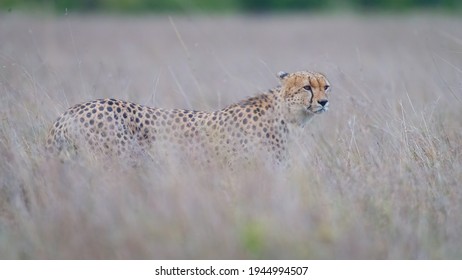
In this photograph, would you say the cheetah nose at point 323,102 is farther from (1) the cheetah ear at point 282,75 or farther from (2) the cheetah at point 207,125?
(1) the cheetah ear at point 282,75

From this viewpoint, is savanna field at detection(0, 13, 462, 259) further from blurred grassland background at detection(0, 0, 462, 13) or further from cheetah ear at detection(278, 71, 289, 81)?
blurred grassland background at detection(0, 0, 462, 13)

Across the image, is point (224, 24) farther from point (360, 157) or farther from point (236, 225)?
point (236, 225)

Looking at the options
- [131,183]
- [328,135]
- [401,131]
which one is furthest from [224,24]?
[131,183]

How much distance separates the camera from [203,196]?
13.4ft

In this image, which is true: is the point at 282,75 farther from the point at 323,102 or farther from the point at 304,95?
the point at 323,102

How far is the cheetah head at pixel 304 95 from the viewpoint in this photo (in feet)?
18.5

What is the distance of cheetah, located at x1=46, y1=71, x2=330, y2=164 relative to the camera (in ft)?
17.5

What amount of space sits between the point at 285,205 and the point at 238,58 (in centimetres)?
1149

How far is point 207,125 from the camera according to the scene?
5805 mm

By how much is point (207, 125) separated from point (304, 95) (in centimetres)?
73

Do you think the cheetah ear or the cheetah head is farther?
the cheetah ear

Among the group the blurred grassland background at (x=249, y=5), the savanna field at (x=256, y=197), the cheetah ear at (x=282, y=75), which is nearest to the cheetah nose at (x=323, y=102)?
the savanna field at (x=256, y=197)

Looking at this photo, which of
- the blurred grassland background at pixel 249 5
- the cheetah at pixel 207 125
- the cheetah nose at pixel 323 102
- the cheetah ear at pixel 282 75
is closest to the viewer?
the cheetah at pixel 207 125

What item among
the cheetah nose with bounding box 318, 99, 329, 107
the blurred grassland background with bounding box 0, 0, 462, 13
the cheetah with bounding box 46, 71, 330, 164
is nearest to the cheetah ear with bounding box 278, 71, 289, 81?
the cheetah with bounding box 46, 71, 330, 164
